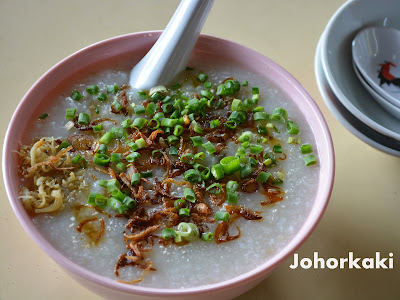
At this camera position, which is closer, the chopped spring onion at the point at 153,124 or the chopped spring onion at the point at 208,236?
the chopped spring onion at the point at 208,236

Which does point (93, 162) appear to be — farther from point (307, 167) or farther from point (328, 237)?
point (328, 237)

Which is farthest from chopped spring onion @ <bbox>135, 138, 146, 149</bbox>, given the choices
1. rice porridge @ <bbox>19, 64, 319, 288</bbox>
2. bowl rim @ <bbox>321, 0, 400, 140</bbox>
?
bowl rim @ <bbox>321, 0, 400, 140</bbox>

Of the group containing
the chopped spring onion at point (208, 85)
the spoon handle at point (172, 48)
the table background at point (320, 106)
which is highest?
the spoon handle at point (172, 48)

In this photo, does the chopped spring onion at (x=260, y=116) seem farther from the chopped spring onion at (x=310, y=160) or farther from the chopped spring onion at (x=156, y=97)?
the chopped spring onion at (x=156, y=97)

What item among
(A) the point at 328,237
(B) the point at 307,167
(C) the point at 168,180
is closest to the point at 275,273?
(A) the point at 328,237

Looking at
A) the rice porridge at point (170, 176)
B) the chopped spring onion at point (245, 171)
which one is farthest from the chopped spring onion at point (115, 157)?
the chopped spring onion at point (245, 171)
